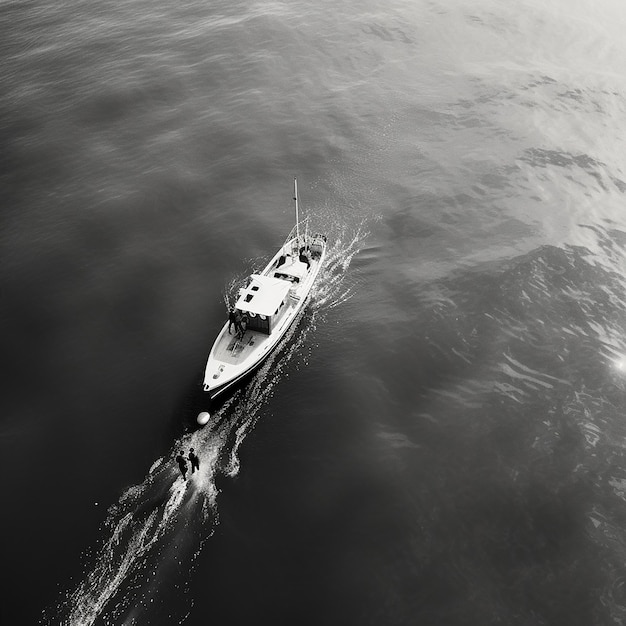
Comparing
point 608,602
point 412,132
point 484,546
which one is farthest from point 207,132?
point 608,602

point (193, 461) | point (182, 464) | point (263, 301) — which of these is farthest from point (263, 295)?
point (182, 464)

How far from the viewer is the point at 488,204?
6081cm

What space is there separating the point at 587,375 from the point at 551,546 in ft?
55.6

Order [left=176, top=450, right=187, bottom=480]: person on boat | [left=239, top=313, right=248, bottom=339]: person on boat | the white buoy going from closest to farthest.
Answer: [left=176, top=450, right=187, bottom=480]: person on boat, the white buoy, [left=239, top=313, right=248, bottom=339]: person on boat

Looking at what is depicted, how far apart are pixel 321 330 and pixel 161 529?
2216 cm

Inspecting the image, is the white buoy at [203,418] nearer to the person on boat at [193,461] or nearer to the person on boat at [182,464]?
the person on boat at [193,461]

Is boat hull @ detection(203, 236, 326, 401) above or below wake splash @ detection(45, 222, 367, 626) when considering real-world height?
above

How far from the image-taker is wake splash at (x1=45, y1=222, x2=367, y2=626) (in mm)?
29781

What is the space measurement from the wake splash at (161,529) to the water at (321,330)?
18 cm

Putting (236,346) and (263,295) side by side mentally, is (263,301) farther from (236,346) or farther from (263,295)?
(236,346)

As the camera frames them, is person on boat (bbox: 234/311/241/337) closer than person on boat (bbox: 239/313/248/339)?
Yes

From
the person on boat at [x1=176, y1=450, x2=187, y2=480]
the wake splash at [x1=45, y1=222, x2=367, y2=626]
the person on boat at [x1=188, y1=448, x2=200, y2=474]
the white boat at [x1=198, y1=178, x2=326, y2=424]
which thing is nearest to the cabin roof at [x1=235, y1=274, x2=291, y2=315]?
the white boat at [x1=198, y1=178, x2=326, y2=424]

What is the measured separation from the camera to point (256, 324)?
1735 inches

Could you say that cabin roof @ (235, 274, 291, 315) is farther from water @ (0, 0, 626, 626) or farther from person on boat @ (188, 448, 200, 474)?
person on boat @ (188, 448, 200, 474)
